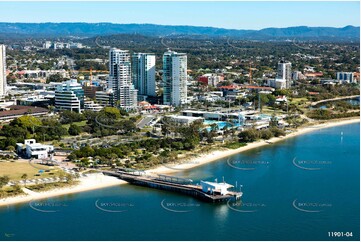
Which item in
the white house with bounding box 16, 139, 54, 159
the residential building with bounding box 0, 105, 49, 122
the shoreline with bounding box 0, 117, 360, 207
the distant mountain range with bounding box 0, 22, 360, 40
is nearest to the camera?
the shoreline with bounding box 0, 117, 360, 207

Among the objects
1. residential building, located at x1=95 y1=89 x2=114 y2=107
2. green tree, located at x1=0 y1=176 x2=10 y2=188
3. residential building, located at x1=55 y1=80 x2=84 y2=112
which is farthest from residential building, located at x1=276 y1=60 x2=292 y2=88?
green tree, located at x1=0 y1=176 x2=10 y2=188

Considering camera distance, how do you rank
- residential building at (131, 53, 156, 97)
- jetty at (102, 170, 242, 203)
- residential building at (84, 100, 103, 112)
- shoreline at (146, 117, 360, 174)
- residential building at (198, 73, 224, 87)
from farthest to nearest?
1. residential building at (198, 73, 224, 87)
2. residential building at (131, 53, 156, 97)
3. residential building at (84, 100, 103, 112)
4. shoreline at (146, 117, 360, 174)
5. jetty at (102, 170, 242, 203)

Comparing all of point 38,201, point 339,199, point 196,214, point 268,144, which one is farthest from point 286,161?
point 38,201

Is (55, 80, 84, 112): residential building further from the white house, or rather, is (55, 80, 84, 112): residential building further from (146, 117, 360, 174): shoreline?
(146, 117, 360, 174): shoreline

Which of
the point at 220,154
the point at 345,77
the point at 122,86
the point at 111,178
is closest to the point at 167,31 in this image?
the point at 345,77

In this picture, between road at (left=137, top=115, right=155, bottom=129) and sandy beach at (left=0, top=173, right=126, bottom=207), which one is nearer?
sandy beach at (left=0, top=173, right=126, bottom=207)

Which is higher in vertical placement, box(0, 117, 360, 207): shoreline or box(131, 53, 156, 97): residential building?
box(131, 53, 156, 97): residential building
